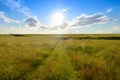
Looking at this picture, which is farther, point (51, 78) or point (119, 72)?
point (119, 72)

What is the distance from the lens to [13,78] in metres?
6.08

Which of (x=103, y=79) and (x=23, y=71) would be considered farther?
(x=23, y=71)

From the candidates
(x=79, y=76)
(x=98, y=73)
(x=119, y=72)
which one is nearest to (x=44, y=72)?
(x=79, y=76)

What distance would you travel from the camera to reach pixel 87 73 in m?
6.71

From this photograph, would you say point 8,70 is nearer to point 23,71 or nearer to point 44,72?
point 23,71

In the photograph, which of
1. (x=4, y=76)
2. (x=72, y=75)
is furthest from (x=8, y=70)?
(x=72, y=75)

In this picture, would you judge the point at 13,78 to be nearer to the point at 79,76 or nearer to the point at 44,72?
the point at 44,72

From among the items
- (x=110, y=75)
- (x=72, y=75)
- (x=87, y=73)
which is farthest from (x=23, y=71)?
(x=110, y=75)

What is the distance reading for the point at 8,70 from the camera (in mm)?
7012

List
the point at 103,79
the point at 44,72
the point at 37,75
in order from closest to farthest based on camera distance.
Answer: the point at 103,79
the point at 37,75
the point at 44,72

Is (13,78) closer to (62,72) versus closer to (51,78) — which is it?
(51,78)

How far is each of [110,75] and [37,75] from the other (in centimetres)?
356

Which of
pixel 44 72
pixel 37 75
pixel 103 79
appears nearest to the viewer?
pixel 103 79

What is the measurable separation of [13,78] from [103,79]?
412 cm
